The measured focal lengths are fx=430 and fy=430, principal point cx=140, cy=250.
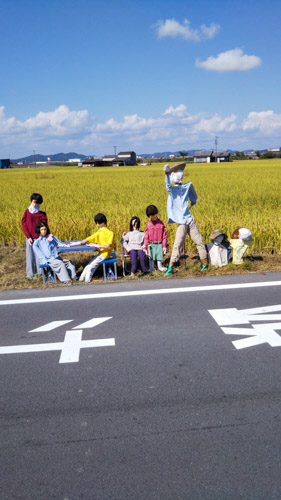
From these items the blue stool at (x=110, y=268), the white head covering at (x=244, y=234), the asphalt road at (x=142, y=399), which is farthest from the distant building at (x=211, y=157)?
the asphalt road at (x=142, y=399)

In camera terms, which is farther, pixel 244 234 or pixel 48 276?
pixel 244 234

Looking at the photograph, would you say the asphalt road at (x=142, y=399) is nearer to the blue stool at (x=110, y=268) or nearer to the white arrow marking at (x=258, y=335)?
the white arrow marking at (x=258, y=335)

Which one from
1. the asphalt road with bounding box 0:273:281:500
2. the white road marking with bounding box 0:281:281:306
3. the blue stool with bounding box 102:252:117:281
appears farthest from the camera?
the blue stool with bounding box 102:252:117:281

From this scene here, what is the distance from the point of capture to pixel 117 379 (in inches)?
130

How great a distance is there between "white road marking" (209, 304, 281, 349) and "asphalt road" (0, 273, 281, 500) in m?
0.02

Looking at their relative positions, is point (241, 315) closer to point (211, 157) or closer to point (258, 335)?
point (258, 335)

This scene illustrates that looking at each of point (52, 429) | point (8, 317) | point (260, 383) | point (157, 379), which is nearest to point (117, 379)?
point (157, 379)

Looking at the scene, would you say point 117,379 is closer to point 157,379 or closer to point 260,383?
point 157,379

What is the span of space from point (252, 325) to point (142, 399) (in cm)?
165

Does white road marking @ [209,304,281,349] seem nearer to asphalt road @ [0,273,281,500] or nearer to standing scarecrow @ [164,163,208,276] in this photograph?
asphalt road @ [0,273,281,500]

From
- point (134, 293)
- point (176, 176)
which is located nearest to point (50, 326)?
point (134, 293)

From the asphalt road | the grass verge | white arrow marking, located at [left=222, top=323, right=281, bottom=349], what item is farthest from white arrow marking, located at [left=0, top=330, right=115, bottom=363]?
the grass verge

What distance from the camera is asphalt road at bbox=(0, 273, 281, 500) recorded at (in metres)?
2.31

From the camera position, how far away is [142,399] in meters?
3.02
